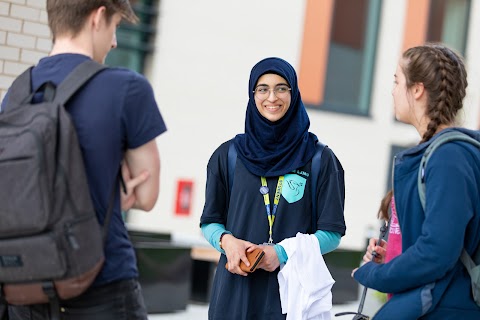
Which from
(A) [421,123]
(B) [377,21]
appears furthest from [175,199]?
(A) [421,123]

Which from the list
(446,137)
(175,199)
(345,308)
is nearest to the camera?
(446,137)

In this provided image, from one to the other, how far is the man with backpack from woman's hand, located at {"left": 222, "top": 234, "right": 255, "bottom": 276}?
820mm

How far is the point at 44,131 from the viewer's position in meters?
2.34

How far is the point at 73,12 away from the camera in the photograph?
98.2 inches

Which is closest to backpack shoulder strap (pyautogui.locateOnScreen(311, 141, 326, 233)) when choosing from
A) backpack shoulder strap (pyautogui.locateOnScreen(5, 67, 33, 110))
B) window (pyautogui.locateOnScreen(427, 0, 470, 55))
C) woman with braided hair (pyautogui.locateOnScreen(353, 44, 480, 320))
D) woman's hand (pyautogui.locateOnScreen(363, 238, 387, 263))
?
woman's hand (pyautogui.locateOnScreen(363, 238, 387, 263))

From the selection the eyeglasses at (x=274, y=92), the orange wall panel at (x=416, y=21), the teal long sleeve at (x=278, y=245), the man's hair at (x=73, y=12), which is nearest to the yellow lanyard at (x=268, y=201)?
the teal long sleeve at (x=278, y=245)

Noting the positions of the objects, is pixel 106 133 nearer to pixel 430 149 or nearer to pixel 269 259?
pixel 430 149

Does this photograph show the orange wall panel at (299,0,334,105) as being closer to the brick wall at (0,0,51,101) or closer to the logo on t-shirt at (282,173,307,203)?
the brick wall at (0,0,51,101)

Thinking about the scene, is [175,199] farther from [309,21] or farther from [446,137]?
[446,137]

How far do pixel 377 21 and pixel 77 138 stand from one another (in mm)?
12165

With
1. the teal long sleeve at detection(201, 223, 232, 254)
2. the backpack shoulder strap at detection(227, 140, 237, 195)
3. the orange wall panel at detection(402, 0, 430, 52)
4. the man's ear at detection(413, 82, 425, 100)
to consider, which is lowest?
the teal long sleeve at detection(201, 223, 232, 254)

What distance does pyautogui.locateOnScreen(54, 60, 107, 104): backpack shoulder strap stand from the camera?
7.95 feet

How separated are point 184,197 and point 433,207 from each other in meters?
9.40

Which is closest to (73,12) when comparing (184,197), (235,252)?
(235,252)
